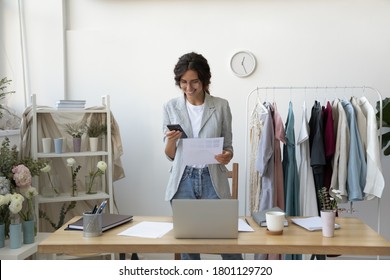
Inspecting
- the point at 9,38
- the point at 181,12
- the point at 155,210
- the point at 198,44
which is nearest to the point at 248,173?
the point at 155,210

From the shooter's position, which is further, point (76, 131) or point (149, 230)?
point (76, 131)

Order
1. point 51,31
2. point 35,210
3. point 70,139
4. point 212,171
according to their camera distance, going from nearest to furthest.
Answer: point 212,171 < point 35,210 < point 70,139 < point 51,31

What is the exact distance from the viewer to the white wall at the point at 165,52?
3.68m

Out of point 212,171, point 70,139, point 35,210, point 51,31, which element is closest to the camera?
point 212,171

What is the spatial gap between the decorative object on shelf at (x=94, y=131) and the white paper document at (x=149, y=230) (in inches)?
60.1

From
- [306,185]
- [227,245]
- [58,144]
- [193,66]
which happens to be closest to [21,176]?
[58,144]

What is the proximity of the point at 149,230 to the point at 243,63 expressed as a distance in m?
2.15

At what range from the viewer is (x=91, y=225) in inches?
72.8

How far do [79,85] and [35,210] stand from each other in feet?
3.89

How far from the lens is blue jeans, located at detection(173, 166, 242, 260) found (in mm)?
2389

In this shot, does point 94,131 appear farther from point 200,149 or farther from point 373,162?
point 373,162

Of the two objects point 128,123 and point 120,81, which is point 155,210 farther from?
point 120,81

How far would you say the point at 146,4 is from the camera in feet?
12.5

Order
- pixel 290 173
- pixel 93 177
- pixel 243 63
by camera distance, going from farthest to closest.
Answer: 1. pixel 243 63
2. pixel 93 177
3. pixel 290 173
